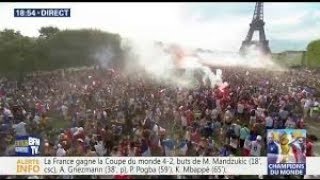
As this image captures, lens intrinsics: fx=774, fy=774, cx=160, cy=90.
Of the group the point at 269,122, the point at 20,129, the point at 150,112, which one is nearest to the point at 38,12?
the point at 20,129

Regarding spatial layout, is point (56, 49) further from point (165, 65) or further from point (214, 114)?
point (214, 114)

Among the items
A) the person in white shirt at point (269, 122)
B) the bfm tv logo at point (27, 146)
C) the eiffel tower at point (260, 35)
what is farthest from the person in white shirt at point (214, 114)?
the bfm tv logo at point (27, 146)

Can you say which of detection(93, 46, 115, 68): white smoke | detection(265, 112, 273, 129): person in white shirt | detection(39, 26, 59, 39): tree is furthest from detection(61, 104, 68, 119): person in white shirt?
detection(265, 112, 273, 129): person in white shirt

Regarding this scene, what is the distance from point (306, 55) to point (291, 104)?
2.99 feet

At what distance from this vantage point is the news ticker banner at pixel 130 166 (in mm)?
13508

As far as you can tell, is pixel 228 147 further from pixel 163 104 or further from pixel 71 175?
pixel 71 175

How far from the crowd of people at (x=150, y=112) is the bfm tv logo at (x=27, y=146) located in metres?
0.12

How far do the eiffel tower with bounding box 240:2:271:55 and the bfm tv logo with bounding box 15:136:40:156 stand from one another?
4.00 meters

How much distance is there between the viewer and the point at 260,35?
13.6 m

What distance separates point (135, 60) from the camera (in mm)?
13914

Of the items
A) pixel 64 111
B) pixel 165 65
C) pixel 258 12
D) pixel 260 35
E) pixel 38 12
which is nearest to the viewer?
pixel 38 12

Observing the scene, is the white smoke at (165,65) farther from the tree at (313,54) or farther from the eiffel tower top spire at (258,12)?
the tree at (313,54)

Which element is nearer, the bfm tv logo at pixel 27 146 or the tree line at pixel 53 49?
the bfm tv logo at pixel 27 146

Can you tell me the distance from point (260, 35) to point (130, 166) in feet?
10.6
